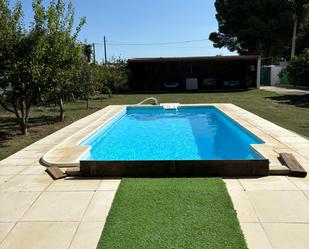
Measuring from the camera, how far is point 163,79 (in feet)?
84.9

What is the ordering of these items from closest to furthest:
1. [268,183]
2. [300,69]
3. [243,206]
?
[243,206] → [268,183] → [300,69]

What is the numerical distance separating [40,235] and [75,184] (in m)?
1.48

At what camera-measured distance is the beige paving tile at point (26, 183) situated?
4.63m

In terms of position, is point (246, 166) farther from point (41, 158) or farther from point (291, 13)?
point (291, 13)

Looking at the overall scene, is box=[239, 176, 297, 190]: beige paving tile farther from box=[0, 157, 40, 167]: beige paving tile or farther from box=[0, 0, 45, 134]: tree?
box=[0, 0, 45, 134]: tree

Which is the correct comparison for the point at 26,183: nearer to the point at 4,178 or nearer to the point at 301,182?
Result: the point at 4,178

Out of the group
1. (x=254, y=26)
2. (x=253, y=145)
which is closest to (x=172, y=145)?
(x=253, y=145)

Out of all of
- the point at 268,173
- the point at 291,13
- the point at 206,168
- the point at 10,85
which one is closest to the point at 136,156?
the point at 206,168

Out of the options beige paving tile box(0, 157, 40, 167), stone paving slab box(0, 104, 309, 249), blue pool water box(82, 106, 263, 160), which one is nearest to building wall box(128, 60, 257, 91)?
blue pool water box(82, 106, 263, 160)

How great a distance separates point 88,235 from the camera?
3301mm

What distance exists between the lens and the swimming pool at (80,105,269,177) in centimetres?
501

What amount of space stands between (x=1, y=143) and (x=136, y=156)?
3.28m

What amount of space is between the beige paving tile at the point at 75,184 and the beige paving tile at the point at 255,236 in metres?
2.19

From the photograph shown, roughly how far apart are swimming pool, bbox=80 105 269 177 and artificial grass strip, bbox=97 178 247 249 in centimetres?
33
